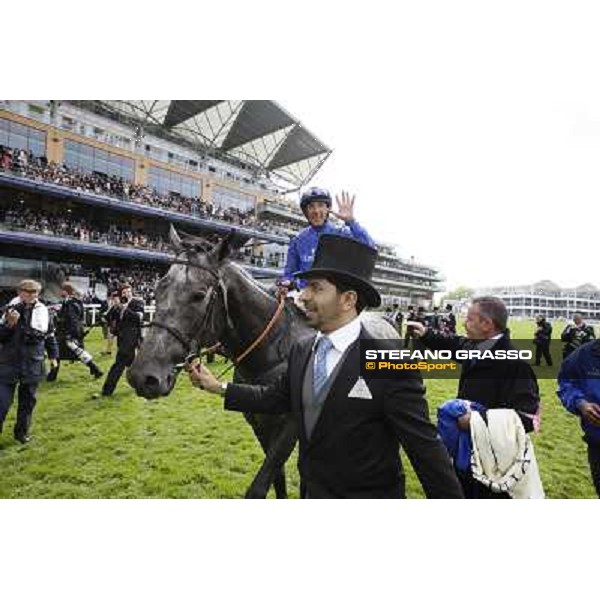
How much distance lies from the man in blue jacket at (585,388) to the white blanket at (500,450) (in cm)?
58

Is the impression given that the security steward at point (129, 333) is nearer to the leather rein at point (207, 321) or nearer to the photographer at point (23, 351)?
the photographer at point (23, 351)

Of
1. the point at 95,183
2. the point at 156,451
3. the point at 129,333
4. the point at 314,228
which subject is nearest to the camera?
the point at 314,228

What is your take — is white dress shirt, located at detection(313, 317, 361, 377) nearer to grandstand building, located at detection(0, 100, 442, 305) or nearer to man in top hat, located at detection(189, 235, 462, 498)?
man in top hat, located at detection(189, 235, 462, 498)

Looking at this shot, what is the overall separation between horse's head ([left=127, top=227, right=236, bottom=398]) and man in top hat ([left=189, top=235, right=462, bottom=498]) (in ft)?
2.43

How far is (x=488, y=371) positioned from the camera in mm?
2342

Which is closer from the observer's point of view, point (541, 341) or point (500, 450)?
point (500, 450)

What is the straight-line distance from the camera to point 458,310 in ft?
8.43

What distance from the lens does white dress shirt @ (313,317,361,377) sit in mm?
1609

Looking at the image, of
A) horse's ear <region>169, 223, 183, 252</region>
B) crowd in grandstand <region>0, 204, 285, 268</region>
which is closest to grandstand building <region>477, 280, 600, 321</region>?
horse's ear <region>169, 223, 183, 252</region>

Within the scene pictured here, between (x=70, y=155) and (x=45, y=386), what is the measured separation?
24.5ft

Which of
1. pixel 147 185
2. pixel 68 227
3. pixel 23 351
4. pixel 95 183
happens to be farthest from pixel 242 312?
pixel 95 183

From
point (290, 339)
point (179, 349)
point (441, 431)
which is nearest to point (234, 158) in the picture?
point (290, 339)

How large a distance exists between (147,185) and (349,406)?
9.16 meters

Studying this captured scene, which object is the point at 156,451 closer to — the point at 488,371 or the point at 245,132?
the point at 488,371
